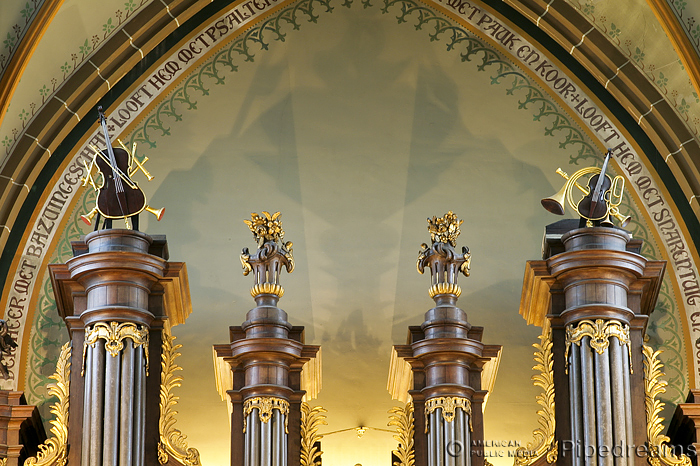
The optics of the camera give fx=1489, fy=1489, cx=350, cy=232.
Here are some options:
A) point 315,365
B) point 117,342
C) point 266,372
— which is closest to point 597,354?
point 315,365

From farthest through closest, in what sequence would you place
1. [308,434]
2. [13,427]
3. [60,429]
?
[13,427] < [308,434] < [60,429]

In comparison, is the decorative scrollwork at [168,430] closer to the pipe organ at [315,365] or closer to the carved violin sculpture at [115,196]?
the pipe organ at [315,365]

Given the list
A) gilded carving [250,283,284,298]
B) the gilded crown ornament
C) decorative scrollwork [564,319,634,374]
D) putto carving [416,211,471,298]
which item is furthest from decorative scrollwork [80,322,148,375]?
decorative scrollwork [564,319,634,374]

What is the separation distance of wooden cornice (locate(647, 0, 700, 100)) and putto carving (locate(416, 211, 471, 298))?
2.90m

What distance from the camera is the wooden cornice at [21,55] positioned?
1197 centimetres

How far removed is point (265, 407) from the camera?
9.95 m

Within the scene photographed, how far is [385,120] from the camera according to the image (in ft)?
44.8

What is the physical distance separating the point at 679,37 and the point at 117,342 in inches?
212

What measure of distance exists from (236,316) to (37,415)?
206 centimetres

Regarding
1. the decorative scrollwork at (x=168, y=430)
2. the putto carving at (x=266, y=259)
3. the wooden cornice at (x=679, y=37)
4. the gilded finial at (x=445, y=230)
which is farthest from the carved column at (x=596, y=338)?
the wooden cornice at (x=679, y=37)

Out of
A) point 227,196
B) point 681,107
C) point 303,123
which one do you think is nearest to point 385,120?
point 303,123

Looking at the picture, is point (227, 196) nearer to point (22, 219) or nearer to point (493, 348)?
point (22, 219)

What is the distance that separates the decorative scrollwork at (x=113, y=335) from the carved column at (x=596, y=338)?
2676mm

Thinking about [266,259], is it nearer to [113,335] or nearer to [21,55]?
[113,335]
